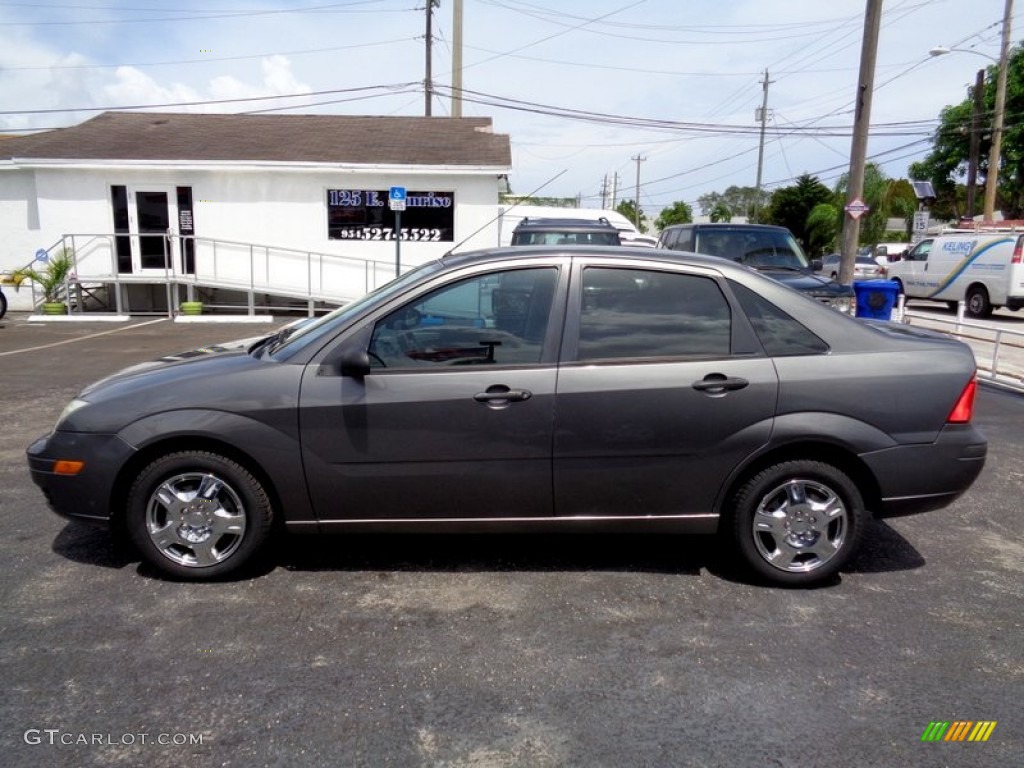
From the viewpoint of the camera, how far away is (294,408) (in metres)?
3.72

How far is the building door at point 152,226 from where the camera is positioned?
53.7 feet

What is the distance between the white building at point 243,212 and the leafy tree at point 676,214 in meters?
56.5

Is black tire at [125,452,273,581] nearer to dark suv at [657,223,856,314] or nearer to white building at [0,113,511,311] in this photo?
dark suv at [657,223,856,314]

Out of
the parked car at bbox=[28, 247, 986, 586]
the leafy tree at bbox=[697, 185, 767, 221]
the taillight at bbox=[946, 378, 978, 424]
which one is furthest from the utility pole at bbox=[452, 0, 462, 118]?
the leafy tree at bbox=[697, 185, 767, 221]

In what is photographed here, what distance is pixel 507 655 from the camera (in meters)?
3.29

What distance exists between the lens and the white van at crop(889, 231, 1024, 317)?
18188mm

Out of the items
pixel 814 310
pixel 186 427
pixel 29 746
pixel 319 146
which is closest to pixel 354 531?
pixel 186 427

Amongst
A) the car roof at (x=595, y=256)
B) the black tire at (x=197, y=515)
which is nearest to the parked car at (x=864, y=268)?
the car roof at (x=595, y=256)

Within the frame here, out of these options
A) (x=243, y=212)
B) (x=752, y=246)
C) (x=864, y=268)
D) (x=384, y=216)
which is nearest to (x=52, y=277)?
(x=243, y=212)

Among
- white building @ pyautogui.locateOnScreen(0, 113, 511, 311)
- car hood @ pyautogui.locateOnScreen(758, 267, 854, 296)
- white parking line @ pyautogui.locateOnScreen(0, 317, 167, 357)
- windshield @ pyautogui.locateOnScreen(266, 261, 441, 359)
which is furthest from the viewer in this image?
white building @ pyautogui.locateOnScreen(0, 113, 511, 311)

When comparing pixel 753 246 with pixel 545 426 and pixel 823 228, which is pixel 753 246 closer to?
pixel 545 426

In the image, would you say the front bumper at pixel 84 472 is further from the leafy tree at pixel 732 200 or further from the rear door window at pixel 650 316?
the leafy tree at pixel 732 200

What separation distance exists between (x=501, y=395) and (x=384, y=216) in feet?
44.5

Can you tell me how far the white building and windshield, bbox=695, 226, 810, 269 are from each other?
21.7ft
